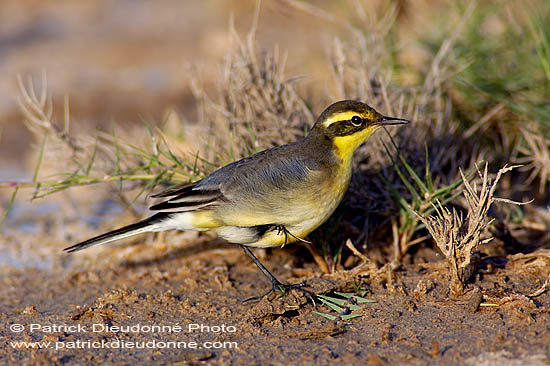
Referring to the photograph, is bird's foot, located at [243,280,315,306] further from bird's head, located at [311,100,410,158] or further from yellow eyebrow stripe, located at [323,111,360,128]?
yellow eyebrow stripe, located at [323,111,360,128]

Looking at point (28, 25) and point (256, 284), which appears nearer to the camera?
point (256, 284)

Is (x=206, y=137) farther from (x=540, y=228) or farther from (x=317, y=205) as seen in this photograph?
(x=540, y=228)

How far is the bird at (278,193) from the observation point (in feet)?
13.6

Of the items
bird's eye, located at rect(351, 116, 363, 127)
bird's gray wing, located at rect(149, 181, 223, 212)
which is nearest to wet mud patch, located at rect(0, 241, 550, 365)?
bird's gray wing, located at rect(149, 181, 223, 212)

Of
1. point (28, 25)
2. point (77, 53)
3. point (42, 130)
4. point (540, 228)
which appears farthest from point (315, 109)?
point (28, 25)

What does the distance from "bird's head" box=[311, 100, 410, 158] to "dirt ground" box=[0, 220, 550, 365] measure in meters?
0.94

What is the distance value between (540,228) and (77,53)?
1079 cm

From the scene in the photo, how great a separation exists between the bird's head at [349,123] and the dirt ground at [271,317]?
94cm

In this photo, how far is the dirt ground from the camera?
11.2 ft

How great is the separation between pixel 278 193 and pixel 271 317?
0.82 meters

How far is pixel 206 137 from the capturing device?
5.45m

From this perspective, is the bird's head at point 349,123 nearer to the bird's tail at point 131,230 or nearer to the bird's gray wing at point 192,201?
the bird's gray wing at point 192,201

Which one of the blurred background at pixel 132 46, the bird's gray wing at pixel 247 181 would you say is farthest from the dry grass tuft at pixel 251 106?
the blurred background at pixel 132 46

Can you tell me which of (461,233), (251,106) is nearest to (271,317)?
(461,233)
